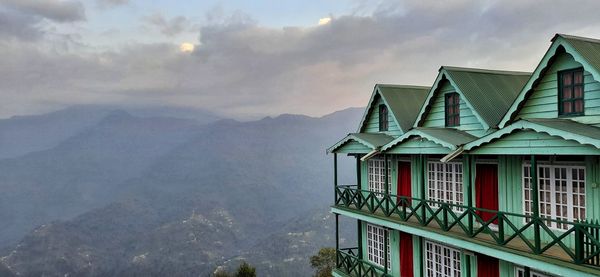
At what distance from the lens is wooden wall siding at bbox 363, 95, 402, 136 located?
2062cm

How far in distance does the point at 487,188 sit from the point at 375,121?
8201mm

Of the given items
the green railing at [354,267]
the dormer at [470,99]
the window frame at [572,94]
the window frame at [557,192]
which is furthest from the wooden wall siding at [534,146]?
the green railing at [354,267]

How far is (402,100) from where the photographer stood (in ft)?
68.6

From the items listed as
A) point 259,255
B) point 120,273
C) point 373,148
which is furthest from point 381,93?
point 120,273

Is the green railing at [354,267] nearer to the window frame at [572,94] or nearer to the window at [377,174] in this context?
the window at [377,174]

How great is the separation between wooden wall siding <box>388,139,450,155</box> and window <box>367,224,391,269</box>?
194 inches

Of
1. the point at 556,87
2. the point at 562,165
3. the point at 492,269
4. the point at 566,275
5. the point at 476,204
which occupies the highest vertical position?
the point at 556,87

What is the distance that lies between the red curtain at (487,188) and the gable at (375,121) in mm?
5604

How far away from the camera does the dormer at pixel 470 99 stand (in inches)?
615

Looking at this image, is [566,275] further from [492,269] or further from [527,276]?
[492,269]

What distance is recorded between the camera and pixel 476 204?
15172 millimetres

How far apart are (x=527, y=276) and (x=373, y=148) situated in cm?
785

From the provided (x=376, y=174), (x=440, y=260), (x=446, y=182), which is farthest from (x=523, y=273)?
(x=376, y=174)

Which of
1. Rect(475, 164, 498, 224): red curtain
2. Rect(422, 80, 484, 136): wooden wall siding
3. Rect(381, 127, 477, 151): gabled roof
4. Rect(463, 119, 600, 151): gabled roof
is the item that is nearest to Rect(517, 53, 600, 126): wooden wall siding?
Rect(463, 119, 600, 151): gabled roof
